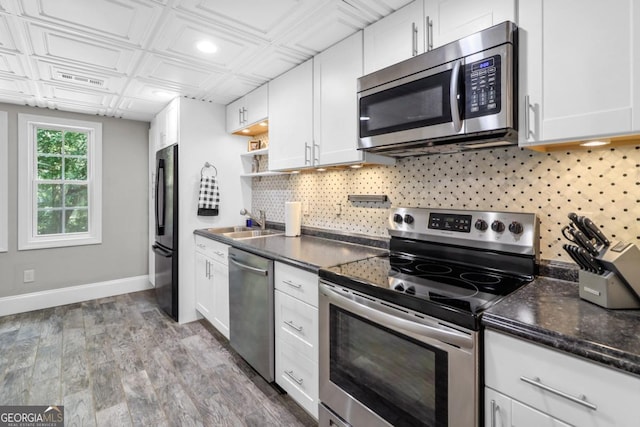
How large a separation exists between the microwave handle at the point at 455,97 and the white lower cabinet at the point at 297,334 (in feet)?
3.21

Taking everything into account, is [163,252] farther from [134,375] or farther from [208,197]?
[134,375]

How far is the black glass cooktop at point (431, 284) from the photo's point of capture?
3.46ft

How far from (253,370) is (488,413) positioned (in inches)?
68.0

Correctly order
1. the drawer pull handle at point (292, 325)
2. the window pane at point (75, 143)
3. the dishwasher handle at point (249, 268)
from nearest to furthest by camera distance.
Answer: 1. the drawer pull handle at point (292, 325)
2. the dishwasher handle at point (249, 268)
3. the window pane at point (75, 143)

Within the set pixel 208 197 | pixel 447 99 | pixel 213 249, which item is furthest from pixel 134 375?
pixel 447 99

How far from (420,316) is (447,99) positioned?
913 millimetres

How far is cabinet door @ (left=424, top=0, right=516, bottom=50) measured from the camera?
126 cm

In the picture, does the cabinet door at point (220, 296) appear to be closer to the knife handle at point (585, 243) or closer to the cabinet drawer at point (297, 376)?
the cabinet drawer at point (297, 376)

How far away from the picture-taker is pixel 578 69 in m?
1.08

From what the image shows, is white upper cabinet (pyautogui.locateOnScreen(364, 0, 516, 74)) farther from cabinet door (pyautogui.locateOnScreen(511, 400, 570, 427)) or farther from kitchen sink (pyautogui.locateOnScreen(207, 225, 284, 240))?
kitchen sink (pyautogui.locateOnScreen(207, 225, 284, 240))

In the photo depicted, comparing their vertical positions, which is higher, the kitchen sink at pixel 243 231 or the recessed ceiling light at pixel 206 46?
the recessed ceiling light at pixel 206 46

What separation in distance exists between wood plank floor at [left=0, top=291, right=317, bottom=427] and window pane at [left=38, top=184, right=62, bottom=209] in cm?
126

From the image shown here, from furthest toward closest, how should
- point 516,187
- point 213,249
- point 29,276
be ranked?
point 29,276, point 213,249, point 516,187
